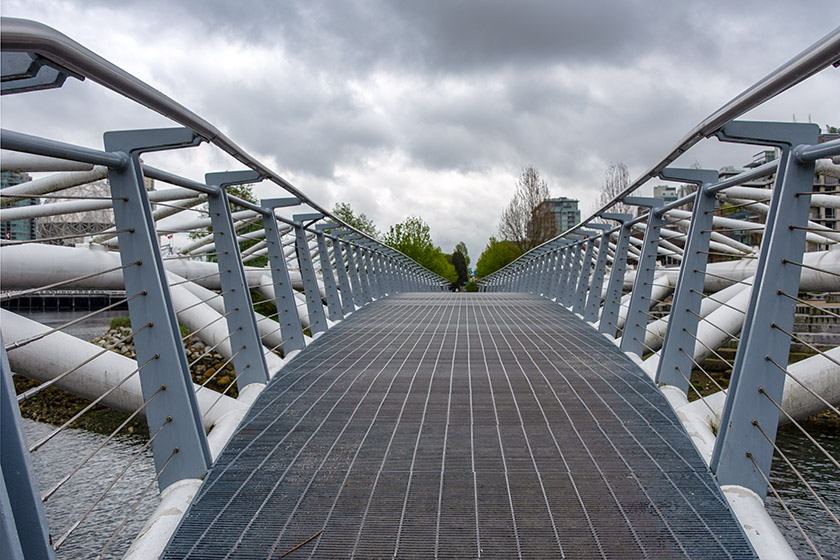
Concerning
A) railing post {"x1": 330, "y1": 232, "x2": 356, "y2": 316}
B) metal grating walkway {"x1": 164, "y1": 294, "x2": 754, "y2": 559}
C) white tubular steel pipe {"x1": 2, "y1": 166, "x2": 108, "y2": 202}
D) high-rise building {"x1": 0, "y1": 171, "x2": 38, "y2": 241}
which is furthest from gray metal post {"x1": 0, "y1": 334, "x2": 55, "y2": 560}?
white tubular steel pipe {"x1": 2, "y1": 166, "x2": 108, "y2": 202}

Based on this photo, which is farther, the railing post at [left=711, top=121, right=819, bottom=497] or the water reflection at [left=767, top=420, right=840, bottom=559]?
the water reflection at [left=767, top=420, right=840, bottom=559]

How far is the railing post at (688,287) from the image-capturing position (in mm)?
4160

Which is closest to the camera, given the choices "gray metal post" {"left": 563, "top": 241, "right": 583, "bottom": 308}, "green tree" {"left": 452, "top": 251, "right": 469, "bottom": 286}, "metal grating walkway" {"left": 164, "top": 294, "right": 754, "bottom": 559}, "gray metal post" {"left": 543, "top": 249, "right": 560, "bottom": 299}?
"metal grating walkway" {"left": 164, "top": 294, "right": 754, "bottom": 559}

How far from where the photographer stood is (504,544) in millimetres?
2725

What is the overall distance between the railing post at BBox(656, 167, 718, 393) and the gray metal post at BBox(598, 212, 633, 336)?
8.00 feet

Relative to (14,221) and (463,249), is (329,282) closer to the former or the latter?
(14,221)

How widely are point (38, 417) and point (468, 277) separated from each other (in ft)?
334

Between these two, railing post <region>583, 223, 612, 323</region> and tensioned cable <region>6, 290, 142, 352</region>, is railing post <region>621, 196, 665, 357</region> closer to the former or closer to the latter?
railing post <region>583, 223, 612, 323</region>

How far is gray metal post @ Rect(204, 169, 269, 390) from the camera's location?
14.2 feet

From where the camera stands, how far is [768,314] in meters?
2.89

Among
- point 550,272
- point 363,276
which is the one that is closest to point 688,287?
point 363,276

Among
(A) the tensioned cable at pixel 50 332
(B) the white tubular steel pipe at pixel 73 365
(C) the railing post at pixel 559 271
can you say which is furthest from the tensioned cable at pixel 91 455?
(C) the railing post at pixel 559 271

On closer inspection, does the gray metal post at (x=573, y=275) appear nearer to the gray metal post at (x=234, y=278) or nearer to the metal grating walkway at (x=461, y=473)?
the metal grating walkway at (x=461, y=473)

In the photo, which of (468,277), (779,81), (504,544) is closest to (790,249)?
(779,81)
